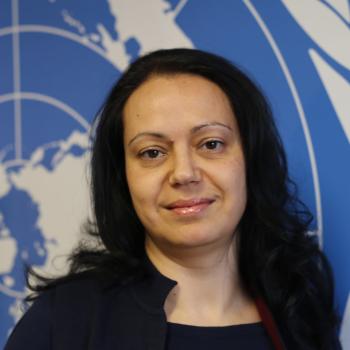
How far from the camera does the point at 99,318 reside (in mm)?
1118

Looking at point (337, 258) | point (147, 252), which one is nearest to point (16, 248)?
point (147, 252)

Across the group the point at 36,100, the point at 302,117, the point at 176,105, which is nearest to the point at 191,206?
the point at 176,105

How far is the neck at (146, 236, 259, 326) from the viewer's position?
117 cm

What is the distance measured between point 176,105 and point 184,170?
14 cm

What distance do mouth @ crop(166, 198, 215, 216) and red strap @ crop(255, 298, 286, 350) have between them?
29 cm

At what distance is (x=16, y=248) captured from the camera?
1627 mm

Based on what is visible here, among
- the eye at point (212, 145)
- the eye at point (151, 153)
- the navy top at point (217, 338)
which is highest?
the eye at point (151, 153)

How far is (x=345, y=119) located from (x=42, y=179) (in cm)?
85

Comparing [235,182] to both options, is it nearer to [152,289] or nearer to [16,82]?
[152,289]

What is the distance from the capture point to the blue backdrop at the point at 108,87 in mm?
1359

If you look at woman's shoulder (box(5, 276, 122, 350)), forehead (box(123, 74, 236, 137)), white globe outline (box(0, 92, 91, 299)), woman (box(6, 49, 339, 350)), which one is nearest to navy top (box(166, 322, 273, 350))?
woman (box(6, 49, 339, 350))

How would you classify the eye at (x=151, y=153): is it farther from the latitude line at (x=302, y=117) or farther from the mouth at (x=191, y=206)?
the latitude line at (x=302, y=117)

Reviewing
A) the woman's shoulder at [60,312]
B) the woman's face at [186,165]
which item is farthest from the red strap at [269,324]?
the woman's shoulder at [60,312]

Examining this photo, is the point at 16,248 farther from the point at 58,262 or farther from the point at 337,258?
the point at 337,258
